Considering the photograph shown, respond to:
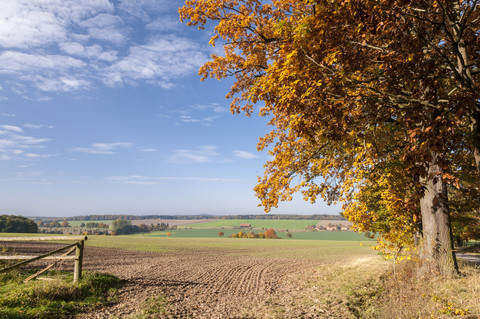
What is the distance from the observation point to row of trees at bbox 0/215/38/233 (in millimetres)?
80856

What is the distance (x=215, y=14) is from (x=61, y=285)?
1147 centimetres

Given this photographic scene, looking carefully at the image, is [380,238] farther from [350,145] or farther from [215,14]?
[215,14]

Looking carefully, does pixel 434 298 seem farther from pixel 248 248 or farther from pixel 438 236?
pixel 248 248

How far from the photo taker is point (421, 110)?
16.8 ft

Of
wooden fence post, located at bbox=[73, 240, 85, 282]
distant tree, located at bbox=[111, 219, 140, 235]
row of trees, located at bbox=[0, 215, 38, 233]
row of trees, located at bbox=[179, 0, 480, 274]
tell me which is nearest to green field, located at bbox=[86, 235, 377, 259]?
row of trees, located at bbox=[179, 0, 480, 274]

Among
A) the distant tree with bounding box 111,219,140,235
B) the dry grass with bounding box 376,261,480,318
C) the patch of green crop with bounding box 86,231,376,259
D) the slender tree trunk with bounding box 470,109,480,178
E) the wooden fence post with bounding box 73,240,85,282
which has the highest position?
the slender tree trunk with bounding box 470,109,480,178

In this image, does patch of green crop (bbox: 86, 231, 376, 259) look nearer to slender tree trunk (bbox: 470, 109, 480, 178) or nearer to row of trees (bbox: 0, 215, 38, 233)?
slender tree trunk (bbox: 470, 109, 480, 178)

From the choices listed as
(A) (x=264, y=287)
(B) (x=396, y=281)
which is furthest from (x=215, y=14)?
(B) (x=396, y=281)

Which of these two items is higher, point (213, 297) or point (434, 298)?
point (434, 298)

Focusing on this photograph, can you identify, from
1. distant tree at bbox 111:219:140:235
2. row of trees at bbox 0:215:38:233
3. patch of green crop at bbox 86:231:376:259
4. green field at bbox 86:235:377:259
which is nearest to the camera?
green field at bbox 86:235:377:259

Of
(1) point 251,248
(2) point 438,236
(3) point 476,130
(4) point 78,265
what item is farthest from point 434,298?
(1) point 251,248

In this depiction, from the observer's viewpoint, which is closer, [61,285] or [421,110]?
[421,110]

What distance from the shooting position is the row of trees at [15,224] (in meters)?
80.9

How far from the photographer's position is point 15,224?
82875mm
